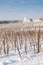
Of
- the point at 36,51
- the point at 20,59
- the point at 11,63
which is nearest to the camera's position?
the point at 11,63

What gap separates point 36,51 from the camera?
7773 millimetres

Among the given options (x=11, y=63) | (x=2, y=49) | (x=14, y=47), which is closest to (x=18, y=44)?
(x=14, y=47)

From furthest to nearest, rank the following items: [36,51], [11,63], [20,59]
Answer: [36,51], [20,59], [11,63]

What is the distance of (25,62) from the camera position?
5742mm

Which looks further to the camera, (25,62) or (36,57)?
(36,57)

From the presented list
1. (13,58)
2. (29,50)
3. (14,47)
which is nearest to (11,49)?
(14,47)

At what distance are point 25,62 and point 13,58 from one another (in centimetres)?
63

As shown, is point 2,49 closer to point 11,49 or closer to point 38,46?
point 11,49

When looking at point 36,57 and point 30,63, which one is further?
point 36,57

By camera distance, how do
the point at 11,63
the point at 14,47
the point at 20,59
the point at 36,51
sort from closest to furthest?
1. the point at 11,63
2. the point at 20,59
3. the point at 36,51
4. the point at 14,47

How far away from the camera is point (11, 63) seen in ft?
18.5

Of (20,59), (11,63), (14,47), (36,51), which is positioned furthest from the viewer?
(14,47)

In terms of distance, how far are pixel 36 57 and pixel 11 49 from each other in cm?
209

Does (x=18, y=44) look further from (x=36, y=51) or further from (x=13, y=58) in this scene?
(x=13, y=58)
